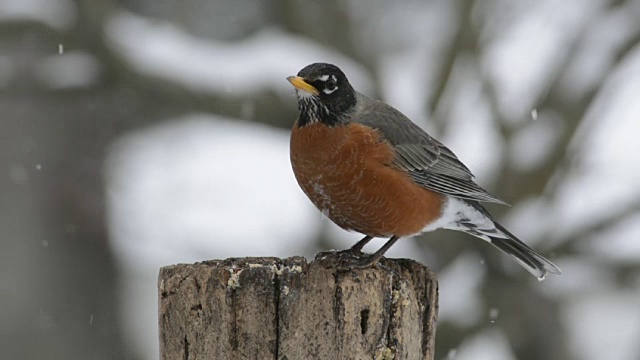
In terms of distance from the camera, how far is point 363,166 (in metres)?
4.91

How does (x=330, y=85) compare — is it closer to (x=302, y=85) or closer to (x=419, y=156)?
(x=302, y=85)

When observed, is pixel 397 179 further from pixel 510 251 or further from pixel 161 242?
pixel 161 242

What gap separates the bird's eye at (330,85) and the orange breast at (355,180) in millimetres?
190

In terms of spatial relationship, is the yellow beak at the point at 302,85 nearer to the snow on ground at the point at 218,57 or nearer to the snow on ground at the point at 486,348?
the snow on ground at the point at 218,57

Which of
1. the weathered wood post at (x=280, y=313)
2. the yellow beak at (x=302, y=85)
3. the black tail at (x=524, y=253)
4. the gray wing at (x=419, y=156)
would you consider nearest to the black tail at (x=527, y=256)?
the black tail at (x=524, y=253)

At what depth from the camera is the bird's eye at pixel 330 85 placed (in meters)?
5.03

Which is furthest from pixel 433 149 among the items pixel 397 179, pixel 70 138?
pixel 70 138

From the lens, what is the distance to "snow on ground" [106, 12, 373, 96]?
9102mm

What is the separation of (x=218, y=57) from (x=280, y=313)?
274 inches

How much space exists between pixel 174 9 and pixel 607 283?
554 cm

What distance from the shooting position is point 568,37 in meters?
9.05

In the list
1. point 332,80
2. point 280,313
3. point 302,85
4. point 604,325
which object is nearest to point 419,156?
point 332,80

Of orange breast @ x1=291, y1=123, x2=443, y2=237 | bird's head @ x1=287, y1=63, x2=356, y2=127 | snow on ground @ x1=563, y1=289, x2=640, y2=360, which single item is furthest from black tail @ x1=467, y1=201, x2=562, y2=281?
snow on ground @ x1=563, y1=289, x2=640, y2=360

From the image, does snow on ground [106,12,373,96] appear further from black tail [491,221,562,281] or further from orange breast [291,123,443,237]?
orange breast [291,123,443,237]
